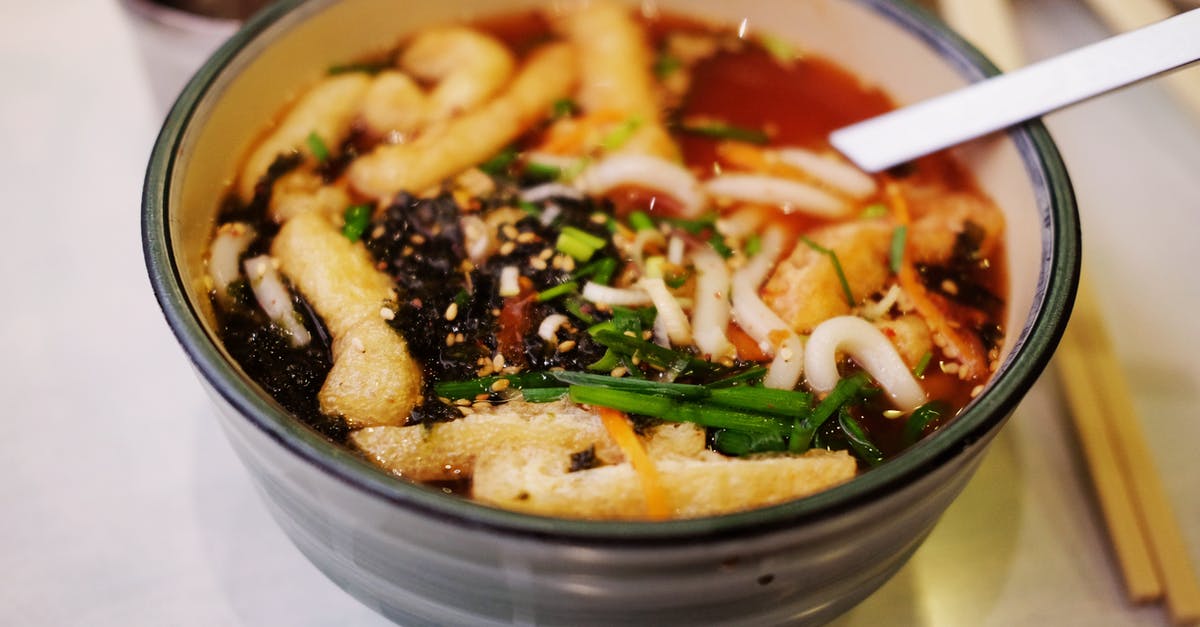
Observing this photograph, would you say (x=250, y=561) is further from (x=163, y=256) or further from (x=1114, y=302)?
(x=1114, y=302)

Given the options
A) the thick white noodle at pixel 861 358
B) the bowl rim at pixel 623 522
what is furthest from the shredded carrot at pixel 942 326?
the bowl rim at pixel 623 522

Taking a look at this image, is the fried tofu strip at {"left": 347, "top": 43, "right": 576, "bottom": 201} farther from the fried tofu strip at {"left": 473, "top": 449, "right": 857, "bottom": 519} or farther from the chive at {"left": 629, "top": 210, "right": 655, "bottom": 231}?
the fried tofu strip at {"left": 473, "top": 449, "right": 857, "bottom": 519}

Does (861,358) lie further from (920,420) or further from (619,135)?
(619,135)

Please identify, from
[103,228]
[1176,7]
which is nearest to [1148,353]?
[1176,7]

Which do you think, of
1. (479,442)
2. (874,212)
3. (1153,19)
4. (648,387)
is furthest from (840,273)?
(1153,19)

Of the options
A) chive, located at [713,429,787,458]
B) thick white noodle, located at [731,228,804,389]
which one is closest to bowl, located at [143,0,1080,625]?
chive, located at [713,429,787,458]

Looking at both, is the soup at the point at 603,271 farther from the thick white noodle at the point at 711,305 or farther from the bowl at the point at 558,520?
the bowl at the point at 558,520
